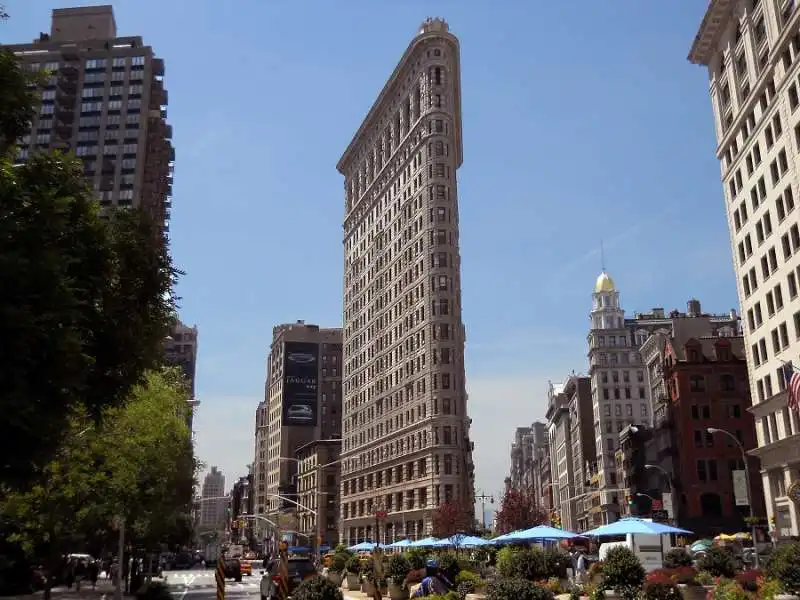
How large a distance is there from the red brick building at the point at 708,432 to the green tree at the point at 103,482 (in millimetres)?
67472

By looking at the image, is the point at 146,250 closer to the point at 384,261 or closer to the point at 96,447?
the point at 96,447

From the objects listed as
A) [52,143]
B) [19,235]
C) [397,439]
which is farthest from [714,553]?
[52,143]

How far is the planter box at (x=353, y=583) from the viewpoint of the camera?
1935 inches

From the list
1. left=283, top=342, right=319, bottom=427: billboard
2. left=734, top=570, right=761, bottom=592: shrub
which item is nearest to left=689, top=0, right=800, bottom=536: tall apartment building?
left=734, top=570, right=761, bottom=592: shrub

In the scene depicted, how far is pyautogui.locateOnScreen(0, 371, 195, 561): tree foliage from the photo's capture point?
27797 millimetres

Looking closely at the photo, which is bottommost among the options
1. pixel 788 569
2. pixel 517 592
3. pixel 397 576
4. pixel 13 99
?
pixel 397 576

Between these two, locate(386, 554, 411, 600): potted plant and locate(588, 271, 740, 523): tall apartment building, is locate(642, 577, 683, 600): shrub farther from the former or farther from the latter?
locate(588, 271, 740, 523): tall apartment building

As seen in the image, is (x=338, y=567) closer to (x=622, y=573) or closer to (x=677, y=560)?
(x=677, y=560)

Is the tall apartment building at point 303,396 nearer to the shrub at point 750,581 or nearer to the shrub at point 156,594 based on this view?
the shrub at point 156,594

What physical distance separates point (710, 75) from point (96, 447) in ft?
215

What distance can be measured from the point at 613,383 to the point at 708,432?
61.6 m

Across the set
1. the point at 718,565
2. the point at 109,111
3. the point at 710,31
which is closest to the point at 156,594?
the point at 718,565

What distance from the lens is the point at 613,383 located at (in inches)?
5871

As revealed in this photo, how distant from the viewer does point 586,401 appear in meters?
163
